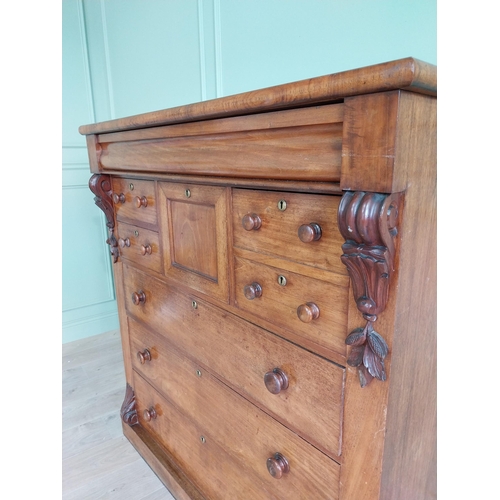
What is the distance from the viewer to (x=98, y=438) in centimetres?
167

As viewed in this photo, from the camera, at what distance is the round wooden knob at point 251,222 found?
76 centimetres

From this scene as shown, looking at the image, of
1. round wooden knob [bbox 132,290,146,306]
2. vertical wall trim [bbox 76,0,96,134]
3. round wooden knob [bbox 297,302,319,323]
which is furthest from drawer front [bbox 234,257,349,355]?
vertical wall trim [bbox 76,0,96,134]

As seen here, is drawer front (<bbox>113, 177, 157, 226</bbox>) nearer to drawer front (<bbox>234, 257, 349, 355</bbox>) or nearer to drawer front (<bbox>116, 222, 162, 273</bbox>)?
drawer front (<bbox>116, 222, 162, 273</bbox>)

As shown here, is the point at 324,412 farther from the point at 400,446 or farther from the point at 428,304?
the point at 428,304

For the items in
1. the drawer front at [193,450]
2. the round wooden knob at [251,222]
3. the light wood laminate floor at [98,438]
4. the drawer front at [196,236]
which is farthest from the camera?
the light wood laminate floor at [98,438]

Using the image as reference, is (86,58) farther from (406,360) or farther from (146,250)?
(406,360)

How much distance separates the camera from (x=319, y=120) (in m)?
0.59

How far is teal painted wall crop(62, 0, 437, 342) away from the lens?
3.51ft

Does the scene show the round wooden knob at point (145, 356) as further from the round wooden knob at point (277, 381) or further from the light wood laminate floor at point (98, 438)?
the round wooden knob at point (277, 381)

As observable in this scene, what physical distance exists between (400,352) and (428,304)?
4.3 inches

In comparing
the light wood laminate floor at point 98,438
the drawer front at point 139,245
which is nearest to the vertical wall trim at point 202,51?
the drawer front at point 139,245

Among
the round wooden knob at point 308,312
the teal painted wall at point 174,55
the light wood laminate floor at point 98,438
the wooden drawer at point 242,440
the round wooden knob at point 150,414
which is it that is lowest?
the light wood laminate floor at point 98,438

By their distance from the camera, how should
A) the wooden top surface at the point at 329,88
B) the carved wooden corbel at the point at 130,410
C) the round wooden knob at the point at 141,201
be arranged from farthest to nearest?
1. the carved wooden corbel at the point at 130,410
2. the round wooden knob at the point at 141,201
3. the wooden top surface at the point at 329,88
